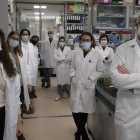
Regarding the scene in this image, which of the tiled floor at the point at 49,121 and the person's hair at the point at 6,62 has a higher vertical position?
the person's hair at the point at 6,62

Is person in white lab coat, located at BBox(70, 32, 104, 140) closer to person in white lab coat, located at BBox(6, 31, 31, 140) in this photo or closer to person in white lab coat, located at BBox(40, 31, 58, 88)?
person in white lab coat, located at BBox(6, 31, 31, 140)

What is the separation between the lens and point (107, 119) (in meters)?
2.44

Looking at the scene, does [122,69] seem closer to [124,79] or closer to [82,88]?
[124,79]

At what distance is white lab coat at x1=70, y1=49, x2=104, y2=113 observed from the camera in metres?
2.78

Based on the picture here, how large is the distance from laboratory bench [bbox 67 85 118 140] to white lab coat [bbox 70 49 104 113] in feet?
0.34

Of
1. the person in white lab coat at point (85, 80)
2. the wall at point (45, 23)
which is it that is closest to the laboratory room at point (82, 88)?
the person in white lab coat at point (85, 80)

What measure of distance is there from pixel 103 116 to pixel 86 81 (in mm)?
480

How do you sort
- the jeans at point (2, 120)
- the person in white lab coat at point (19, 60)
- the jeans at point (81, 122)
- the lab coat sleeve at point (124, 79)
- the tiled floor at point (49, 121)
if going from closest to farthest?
the lab coat sleeve at point (124, 79), the jeans at point (2, 120), the person in white lab coat at point (19, 60), the jeans at point (81, 122), the tiled floor at point (49, 121)

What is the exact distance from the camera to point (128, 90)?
1696 mm

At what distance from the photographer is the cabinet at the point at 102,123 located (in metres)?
2.32

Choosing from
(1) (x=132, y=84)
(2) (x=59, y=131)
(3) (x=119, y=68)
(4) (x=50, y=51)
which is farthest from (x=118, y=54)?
(4) (x=50, y=51)

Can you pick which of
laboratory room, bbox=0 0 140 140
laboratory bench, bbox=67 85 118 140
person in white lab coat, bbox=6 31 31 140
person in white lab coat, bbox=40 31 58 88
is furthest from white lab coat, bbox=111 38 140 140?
person in white lab coat, bbox=40 31 58 88

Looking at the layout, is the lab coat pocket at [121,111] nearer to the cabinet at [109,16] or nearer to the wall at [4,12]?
the wall at [4,12]

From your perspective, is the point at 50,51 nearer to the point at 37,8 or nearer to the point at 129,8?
the point at 129,8
